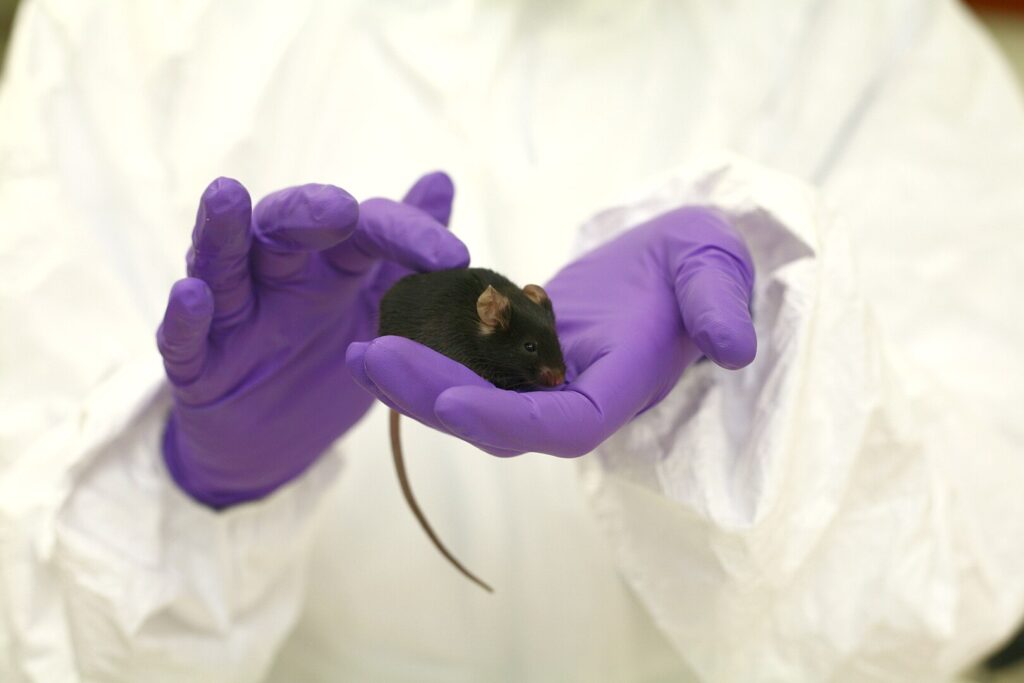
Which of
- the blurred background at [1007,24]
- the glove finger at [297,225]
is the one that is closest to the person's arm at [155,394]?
the glove finger at [297,225]

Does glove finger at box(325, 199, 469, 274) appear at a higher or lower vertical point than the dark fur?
higher

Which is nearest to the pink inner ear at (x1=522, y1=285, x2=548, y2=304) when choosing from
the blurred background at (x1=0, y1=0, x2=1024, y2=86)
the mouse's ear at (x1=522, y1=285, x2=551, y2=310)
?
the mouse's ear at (x1=522, y1=285, x2=551, y2=310)

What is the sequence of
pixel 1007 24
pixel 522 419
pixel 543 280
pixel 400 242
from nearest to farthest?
pixel 522 419
pixel 400 242
pixel 543 280
pixel 1007 24

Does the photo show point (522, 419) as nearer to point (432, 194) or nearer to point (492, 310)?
point (492, 310)

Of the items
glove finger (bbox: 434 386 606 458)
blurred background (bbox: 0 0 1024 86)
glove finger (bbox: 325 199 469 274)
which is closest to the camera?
glove finger (bbox: 434 386 606 458)

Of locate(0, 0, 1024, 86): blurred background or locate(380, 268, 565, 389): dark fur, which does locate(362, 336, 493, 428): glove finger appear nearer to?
locate(380, 268, 565, 389): dark fur

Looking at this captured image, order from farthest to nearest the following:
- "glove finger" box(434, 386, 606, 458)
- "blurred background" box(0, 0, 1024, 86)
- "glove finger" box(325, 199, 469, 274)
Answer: "blurred background" box(0, 0, 1024, 86)
"glove finger" box(325, 199, 469, 274)
"glove finger" box(434, 386, 606, 458)

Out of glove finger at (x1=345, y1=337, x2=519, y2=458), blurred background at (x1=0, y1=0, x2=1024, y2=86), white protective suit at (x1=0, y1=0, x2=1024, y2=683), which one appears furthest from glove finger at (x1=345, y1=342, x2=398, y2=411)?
blurred background at (x1=0, y1=0, x2=1024, y2=86)

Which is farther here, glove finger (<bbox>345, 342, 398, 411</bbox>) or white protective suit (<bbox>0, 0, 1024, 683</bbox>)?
white protective suit (<bbox>0, 0, 1024, 683</bbox>)

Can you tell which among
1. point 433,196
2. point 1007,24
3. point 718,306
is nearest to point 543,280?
point 433,196
